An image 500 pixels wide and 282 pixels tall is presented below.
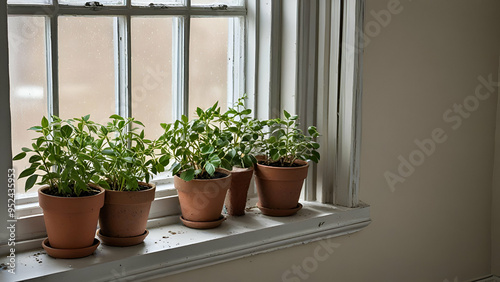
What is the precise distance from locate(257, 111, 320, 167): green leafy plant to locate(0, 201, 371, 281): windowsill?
0.17m

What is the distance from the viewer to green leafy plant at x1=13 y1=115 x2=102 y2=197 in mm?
1562

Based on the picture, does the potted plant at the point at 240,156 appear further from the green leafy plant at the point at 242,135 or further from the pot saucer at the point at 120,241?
the pot saucer at the point at 120,241

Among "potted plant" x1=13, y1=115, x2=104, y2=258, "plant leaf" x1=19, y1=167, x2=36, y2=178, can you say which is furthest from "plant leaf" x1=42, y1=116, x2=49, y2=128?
"plant leaf" x1=19, y1=167, x2=36, y2=178

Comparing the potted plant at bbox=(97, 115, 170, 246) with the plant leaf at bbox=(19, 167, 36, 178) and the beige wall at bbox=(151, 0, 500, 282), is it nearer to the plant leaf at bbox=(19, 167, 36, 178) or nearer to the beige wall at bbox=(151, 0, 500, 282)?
the plant leaf at bbox=(19, 167, 36, 178)

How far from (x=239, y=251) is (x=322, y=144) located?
484 mm

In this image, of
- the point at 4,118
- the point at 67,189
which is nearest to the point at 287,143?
the point at 67,189

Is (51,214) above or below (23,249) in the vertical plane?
above

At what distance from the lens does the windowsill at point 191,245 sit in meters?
1.57

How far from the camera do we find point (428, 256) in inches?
96.7

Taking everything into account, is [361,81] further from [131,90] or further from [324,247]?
A: [131,90]

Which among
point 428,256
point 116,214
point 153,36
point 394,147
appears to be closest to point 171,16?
point 153,36

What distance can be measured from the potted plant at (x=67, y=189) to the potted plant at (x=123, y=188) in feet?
0.14

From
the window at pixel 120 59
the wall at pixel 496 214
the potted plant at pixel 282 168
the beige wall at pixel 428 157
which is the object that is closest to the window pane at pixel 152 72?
the window at pixel 120 59

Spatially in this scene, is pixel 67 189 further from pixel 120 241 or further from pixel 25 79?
pixel 25 79
